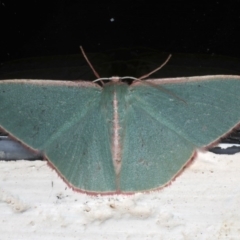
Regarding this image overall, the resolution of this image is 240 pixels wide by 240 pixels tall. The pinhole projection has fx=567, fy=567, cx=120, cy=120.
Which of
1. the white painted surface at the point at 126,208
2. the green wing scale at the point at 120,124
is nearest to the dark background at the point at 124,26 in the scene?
the green wing scale at the point at 120,124

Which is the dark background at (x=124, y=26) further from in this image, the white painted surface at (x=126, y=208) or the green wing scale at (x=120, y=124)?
the white painted surface at (x=126, y=208)

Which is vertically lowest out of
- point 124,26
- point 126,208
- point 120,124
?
point 126,208

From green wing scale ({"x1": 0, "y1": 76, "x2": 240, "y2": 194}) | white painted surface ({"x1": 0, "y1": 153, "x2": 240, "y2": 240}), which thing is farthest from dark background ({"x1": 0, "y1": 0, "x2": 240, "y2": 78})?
white painted surface ({"x1": 0, "y1": 153, "x2": 240, "y2": 240})

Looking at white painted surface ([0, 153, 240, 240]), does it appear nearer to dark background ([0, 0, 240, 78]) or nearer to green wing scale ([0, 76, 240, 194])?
green wing scale ([0, 76, 240, 194])

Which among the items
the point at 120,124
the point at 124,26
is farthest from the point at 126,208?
the point at 124,26

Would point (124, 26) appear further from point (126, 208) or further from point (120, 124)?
point (126, 208)

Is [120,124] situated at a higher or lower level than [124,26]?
lower
